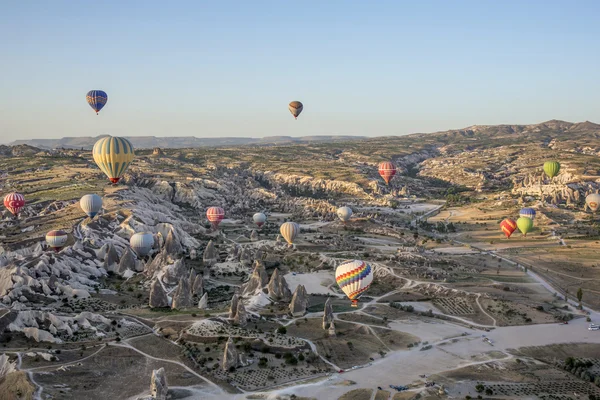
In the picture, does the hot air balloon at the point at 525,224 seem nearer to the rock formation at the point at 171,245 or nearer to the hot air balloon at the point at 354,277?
the hot air balloon at the point at 354,277

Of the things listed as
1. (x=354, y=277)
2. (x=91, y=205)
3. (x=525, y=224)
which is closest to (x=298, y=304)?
(x=354, y=277)

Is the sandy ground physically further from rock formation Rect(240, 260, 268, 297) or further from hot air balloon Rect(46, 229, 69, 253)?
hot air balloon Rect(46, 229, 69, 253)

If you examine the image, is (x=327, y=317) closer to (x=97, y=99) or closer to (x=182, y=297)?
(x=182, y=297)

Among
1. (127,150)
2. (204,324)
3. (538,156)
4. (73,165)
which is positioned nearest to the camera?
(204,324)

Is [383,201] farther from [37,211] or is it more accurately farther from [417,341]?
[417,341]

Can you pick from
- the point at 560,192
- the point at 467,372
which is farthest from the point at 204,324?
the point at 560,192
